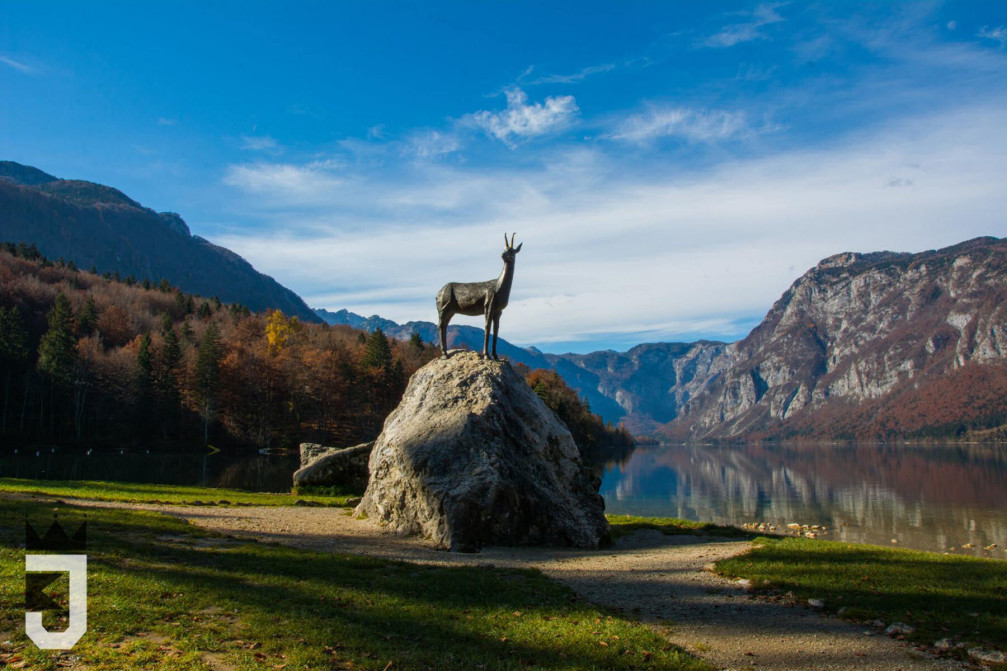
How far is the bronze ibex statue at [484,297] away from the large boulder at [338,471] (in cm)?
1472

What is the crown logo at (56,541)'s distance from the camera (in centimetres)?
1270

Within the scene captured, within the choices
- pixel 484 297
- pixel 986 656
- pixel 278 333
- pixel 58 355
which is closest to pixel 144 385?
pixel 58 355

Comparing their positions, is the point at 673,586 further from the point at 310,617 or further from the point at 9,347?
the point at 9,347

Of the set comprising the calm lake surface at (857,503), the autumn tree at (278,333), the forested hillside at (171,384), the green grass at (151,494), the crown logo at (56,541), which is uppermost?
the autumn tree at (278,333)

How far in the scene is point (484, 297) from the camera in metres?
25.0

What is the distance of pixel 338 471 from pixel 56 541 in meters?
24.6

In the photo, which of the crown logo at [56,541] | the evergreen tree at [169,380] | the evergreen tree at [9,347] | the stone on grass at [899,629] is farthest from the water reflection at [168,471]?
the stone on grass at [899,629]

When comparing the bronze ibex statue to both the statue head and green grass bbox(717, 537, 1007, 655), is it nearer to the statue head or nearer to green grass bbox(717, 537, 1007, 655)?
the statue head

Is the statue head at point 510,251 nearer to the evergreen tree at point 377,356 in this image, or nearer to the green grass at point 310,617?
the green grass at point 310,617

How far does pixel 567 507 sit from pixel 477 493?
3867 millimetres

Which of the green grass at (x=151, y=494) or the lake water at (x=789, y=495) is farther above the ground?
the green grass at (x=151, y=494)

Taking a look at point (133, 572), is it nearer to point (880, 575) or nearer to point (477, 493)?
point (477, 493)

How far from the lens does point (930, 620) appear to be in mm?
11297

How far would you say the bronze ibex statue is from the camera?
79.8 feet
